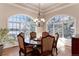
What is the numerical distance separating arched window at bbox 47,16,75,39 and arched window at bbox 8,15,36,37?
1.05 ft

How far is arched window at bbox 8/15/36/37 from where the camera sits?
2451mm

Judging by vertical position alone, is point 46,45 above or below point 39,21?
below

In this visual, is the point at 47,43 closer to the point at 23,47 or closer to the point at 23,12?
the point at 23,47

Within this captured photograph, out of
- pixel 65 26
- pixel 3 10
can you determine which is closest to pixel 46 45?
pixel 65 26

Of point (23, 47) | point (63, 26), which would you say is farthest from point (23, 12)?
point (63, 26)

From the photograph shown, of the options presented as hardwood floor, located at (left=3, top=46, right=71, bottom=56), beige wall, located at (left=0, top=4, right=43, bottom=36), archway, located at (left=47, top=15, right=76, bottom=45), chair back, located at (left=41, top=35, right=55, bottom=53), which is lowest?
hardwood floor, located at (left=3, top=46, right=71, bottom=56)

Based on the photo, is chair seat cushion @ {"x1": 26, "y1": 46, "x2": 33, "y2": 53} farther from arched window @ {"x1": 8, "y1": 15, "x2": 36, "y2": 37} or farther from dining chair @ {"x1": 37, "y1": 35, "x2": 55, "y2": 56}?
arched window @ {"x1": 8, "y1": 15, "x2": 36, "y2": 37}

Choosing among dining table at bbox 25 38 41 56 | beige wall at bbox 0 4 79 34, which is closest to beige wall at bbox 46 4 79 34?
beige wall at bbox 0 4 79 34

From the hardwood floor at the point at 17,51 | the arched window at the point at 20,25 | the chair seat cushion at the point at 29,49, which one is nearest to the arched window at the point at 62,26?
the hardwood floor at the point at 17,51

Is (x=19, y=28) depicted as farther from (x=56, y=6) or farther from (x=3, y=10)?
(x=56, y=6)

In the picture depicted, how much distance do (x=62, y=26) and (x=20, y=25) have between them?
74 cm

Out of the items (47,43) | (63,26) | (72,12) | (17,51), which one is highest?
(72,12)

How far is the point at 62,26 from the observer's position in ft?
8.13

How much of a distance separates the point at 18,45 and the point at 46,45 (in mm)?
506
